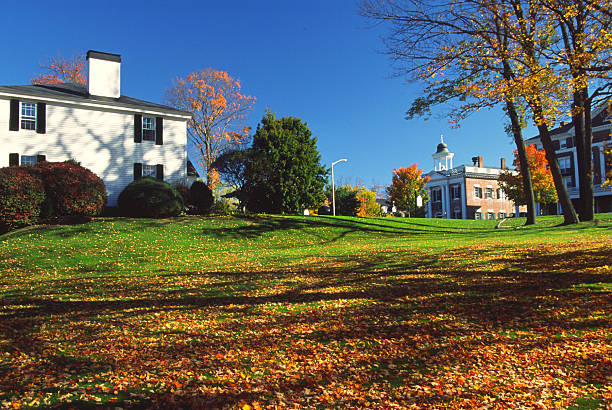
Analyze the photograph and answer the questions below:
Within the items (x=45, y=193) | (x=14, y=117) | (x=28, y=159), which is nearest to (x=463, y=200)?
(x=28, y=159)

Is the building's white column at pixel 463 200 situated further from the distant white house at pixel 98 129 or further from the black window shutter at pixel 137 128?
the black window shutter at pixel 137 128

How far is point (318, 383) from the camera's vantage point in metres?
3.88

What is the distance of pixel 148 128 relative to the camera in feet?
87.9

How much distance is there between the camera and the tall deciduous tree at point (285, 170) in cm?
2983

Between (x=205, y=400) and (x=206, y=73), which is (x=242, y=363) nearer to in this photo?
(x=205, y=400)

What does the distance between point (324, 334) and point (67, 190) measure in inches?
705

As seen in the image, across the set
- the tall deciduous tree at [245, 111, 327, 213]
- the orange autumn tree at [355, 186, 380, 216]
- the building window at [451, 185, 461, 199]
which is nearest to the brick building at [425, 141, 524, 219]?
the building window at [451, 185, 461, 199]

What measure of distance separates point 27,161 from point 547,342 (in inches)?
1049

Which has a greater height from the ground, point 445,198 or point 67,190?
point 445,198

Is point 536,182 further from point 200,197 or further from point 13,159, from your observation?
point 13,159

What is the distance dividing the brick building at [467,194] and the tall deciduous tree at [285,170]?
109ft

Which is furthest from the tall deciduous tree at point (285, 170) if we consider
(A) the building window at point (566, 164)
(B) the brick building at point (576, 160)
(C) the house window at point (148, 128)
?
(A) the building window at point (566, 164)

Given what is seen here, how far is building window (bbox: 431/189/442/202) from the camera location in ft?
204

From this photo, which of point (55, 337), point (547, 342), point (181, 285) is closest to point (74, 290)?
point (181, 285)
